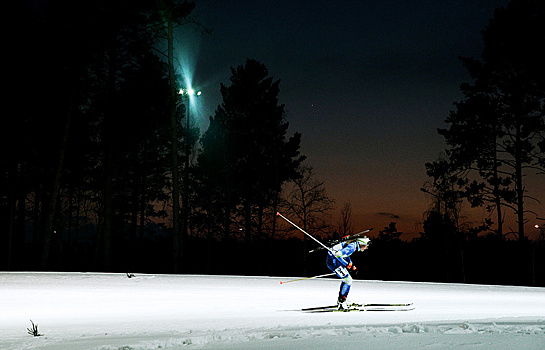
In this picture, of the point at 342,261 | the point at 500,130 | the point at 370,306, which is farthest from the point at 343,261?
the point at 500,130

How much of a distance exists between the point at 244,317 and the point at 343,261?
2423 mm

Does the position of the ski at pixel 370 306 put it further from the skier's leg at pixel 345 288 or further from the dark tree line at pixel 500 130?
the dark tree line at pixel 500 130

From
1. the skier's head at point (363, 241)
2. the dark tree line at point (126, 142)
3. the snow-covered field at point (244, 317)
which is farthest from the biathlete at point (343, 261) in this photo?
the dark tree line at point (126, 142)

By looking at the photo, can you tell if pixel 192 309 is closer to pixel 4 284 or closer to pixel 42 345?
pixel 42 345

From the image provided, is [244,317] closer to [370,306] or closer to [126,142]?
[370,306]

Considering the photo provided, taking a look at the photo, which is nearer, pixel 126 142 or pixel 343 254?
pixel 343 254

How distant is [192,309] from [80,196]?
43.4 meters

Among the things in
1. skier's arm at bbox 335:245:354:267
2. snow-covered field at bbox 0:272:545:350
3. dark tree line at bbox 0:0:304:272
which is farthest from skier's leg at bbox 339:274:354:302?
dark tree line at bbox 0:0:304:272

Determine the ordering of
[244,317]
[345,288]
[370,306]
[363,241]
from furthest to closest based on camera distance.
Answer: [370,306] < [363,241] < [345,288] < [244,317]

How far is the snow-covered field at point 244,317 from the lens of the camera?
7.26 m

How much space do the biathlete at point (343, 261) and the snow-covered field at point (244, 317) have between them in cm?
65

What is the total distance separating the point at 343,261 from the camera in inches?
456

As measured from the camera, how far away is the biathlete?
37.7 ft

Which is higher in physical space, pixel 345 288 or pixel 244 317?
pixel 345 288
